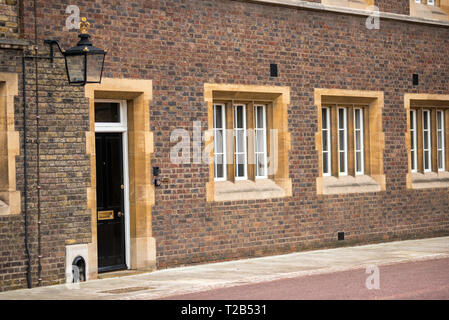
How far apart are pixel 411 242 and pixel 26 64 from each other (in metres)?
9.22

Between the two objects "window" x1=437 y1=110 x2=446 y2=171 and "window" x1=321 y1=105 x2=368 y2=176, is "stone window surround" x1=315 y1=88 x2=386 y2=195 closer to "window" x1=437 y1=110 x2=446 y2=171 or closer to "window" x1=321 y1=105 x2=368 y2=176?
"window" x1=321 y1=105 x2=368 y2=176

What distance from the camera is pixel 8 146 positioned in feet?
38.5

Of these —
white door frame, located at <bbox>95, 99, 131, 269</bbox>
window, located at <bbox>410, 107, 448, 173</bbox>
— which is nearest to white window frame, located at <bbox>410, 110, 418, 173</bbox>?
window, located at <bbox>410, 107, 448, 173</bbox>

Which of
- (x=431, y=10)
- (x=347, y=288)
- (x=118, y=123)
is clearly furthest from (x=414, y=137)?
(x=347, y=288)

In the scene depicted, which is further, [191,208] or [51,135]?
[191,208]

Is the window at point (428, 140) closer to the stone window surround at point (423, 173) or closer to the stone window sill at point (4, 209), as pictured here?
the stone window surround at point (423, 173)

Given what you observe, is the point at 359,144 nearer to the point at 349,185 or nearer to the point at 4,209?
the point at 349,185

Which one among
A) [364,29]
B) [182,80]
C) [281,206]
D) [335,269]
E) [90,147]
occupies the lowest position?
[335,269]

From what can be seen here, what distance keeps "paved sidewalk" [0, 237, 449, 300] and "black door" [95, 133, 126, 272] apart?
30.1 inches

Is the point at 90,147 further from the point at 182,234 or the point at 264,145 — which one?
the point at 264,145

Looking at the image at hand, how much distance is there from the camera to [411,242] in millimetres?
17266

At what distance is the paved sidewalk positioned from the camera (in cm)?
1103
